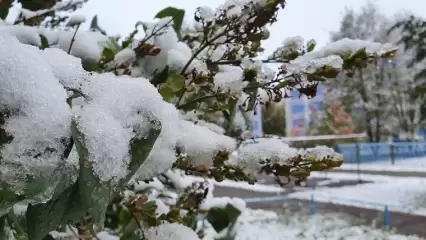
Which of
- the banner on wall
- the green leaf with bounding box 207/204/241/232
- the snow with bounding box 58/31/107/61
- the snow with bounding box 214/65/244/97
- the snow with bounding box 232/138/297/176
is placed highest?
the snow with bounding box 58/31/107/61

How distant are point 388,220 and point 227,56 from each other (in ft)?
16.8

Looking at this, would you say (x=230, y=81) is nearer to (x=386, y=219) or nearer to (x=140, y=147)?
(x=140, y=147)

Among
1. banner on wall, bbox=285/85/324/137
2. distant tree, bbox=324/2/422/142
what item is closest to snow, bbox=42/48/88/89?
distant tree, bbox=324/2/422/142

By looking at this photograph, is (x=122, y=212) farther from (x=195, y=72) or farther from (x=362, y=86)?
(x=362, y=86)

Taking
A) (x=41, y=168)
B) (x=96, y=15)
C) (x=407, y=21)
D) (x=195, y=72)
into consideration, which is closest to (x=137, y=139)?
(x=41, y=168)

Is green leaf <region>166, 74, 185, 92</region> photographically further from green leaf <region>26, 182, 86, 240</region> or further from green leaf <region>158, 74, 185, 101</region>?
green leaf <region>26, 182, 86, 240</region>

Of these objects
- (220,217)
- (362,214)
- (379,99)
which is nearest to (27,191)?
(220,217)

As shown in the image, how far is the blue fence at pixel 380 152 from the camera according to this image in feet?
43.7

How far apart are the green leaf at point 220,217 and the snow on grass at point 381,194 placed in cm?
523

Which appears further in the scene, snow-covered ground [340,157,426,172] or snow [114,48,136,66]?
snow-covered ground [340,157,426,172]

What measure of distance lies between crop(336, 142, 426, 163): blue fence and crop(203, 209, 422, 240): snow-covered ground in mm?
7233

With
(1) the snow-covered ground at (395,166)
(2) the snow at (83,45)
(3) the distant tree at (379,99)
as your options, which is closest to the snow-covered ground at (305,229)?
(2) the snow at (83,45)

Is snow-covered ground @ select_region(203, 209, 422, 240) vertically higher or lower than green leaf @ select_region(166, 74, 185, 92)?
lower

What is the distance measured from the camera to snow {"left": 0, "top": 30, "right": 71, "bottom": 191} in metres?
0.34
